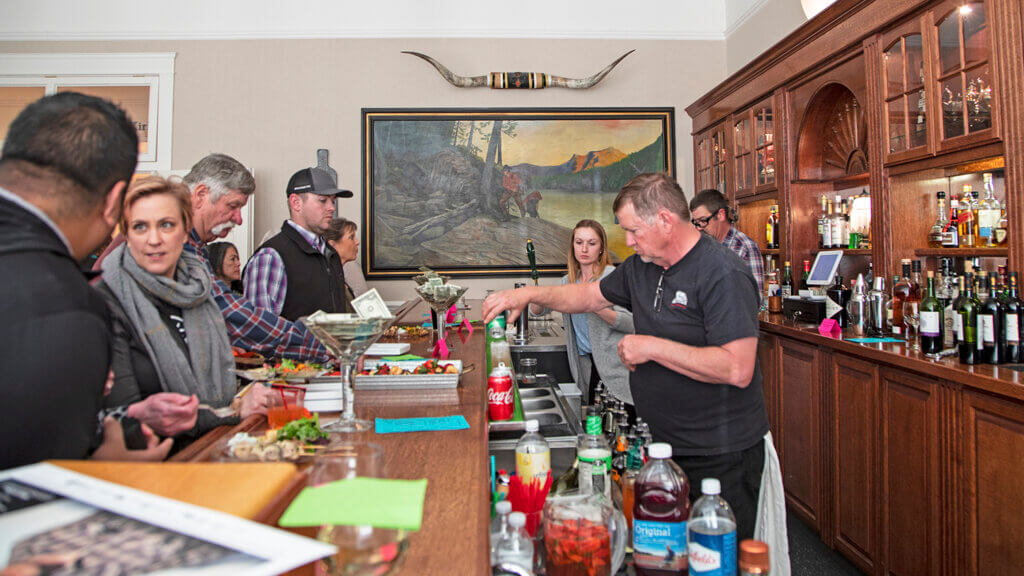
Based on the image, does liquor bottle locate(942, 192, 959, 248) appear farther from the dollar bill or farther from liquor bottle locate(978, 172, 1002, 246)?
the dollar bill

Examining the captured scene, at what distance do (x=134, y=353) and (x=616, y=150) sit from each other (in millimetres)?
5244

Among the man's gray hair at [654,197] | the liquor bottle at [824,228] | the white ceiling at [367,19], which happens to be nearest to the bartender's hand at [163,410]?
A: the man's gray hair at [654,197]

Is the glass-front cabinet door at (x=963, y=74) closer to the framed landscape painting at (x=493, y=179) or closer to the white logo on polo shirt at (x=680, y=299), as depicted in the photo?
the white logo on polo shirt at (x=680, y=299)

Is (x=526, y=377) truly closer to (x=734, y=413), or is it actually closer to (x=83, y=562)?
(x=734, y=413)

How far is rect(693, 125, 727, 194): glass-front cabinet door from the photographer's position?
5.31 metres

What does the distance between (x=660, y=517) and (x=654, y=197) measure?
3.19ft


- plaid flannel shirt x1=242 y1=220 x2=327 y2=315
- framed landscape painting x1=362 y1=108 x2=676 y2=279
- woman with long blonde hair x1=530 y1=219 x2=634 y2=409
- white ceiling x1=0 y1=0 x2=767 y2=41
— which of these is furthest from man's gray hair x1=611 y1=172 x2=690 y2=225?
white ceiling x1=0 y1=0 x2=767 y2=41

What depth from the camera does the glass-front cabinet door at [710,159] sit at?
5.31m

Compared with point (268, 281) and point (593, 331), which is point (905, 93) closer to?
point (593, 331)

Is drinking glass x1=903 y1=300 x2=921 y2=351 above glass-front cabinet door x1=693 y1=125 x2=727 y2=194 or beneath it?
beneath

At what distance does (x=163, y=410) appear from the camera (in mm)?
1324

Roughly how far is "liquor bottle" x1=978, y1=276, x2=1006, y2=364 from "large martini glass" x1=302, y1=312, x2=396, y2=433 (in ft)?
6.93

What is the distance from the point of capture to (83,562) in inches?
21.2

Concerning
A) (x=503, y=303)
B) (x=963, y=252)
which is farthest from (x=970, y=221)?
(x=503, y=303)
